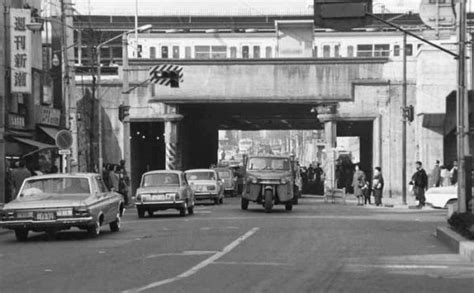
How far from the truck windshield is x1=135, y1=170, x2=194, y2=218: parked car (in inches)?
149

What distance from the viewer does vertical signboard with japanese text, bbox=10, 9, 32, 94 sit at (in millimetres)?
38781

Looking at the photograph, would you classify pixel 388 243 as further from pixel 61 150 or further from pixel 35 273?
pixel 61 150

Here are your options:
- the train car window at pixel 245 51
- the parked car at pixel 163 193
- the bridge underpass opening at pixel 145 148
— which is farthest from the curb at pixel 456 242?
the train car window at pixel 245 51

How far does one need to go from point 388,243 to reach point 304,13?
7954cm

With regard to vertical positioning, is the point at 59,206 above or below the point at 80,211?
above

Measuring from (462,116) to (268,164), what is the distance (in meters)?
12.4

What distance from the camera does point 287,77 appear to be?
180 feet

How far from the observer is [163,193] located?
A: 2959cm

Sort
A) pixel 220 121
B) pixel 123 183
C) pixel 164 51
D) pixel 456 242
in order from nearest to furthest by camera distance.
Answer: pixel 456 242 → pixel 123 183 → pixel 164 51 → pixel 220 121

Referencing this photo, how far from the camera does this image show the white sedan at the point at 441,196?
34.3 meters

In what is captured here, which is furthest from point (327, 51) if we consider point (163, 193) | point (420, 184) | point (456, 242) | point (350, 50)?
point (456, 242)

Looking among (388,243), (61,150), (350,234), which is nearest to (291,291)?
(388,243)

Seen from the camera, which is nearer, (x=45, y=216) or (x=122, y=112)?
(x=45, y=216)

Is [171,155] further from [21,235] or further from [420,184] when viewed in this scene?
[21,235]
